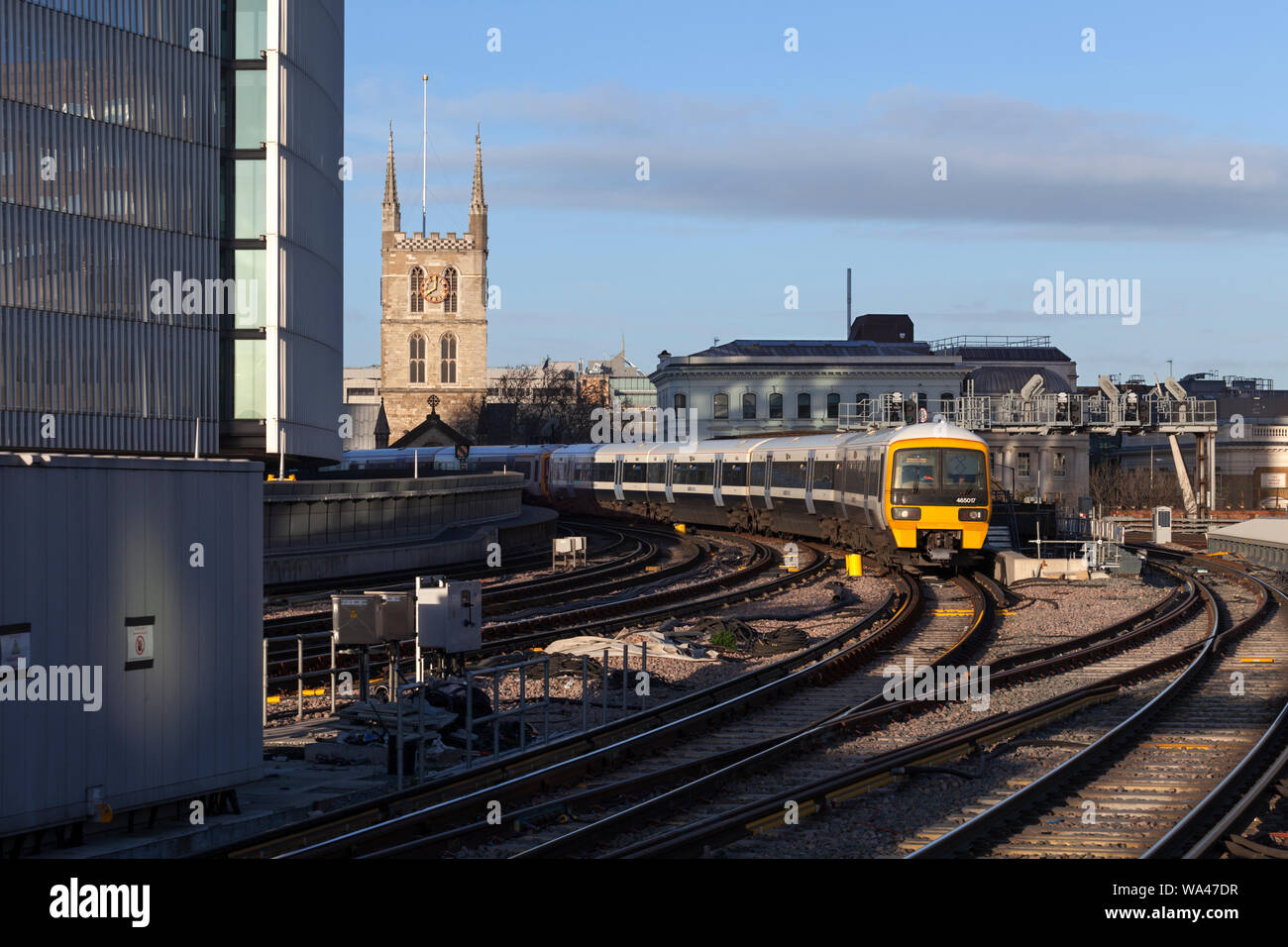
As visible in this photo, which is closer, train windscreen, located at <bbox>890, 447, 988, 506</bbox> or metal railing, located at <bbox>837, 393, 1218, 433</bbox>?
train windscreen, located at <bbox>890, 447, 988, 506</bbox>

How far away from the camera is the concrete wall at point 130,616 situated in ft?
33.8

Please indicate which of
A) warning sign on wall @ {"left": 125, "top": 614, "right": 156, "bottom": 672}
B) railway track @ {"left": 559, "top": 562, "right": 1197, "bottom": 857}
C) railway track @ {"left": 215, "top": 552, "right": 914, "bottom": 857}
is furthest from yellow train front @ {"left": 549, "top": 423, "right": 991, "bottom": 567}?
warning sign on wall @ {"left": 125, "top": 614, "right": 156, "bottom": 672}

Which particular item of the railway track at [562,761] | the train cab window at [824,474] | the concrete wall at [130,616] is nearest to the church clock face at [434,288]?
the train cab window at [824,474]

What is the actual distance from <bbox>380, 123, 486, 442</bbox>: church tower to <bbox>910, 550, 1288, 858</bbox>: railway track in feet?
416

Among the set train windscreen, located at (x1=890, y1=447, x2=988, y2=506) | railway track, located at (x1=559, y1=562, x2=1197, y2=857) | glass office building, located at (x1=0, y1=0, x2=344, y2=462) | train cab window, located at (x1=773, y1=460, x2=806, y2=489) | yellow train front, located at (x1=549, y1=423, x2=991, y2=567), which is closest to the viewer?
railway track, located at (x1=559, y1=562, x2=1197, y2=857)

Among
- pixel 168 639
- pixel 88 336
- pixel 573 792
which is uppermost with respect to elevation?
pixel 88 336

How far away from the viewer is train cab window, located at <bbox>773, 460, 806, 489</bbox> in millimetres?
41656

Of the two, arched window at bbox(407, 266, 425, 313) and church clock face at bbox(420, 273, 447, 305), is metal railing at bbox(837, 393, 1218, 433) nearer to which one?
church clock face at bbox(420, 273, 447, 305)

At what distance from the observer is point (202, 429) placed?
47594 mm
